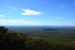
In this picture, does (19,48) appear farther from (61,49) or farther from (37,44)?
(61,49)

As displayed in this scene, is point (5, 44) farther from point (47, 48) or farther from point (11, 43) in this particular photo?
point (47, 48)

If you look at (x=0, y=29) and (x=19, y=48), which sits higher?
(x=0, y=29)

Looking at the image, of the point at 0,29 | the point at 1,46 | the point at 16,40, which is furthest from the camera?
the point at 0,29

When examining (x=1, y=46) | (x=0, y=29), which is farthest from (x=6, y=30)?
(x=1, y=46)

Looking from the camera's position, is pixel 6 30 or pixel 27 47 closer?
pixel 27 47

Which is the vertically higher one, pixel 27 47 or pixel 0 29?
pixel 0 29

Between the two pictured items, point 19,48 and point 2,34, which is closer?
point 19,48

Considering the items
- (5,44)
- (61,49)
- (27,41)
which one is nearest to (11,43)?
(5,44)

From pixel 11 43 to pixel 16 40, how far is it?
458mm

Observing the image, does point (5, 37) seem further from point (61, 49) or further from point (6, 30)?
point (61, 49)

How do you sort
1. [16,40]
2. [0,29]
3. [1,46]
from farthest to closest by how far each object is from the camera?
1. [0,29]
2. [16,40]
3. [1,46]

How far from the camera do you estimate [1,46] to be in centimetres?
1043

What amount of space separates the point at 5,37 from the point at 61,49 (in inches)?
129

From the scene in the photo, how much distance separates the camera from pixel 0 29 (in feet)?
40.0
